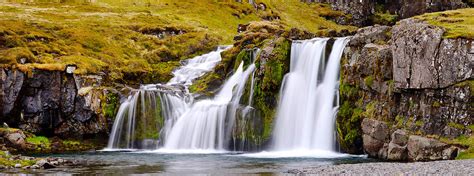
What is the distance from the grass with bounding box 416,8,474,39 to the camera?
39.0 m

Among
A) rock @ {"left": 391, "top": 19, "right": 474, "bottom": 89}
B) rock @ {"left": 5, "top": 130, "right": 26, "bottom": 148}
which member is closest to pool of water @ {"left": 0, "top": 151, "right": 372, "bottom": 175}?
rock @ {"left": 391, "top": 19, "right": 474, "bottom": 89}

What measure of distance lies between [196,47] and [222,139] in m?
32.4

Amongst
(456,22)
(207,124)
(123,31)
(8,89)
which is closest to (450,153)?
(456,22)

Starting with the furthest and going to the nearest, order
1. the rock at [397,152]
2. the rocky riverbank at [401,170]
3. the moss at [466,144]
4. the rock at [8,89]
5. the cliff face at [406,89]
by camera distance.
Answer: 1. the rock at [8,89]
2. the rock at [397,152]
3. the cliff face at [406,89]
4. the moss at [466,144]
5. the rocky riverbank at [401,170]

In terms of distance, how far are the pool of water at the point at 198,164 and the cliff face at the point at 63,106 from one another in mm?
10875

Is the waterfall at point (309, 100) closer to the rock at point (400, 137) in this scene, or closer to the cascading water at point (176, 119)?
the cascading water at point (176, 119)

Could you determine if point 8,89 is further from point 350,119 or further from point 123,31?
point 350,119

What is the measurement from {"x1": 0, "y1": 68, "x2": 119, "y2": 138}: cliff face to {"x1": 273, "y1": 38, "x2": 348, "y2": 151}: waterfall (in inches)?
755

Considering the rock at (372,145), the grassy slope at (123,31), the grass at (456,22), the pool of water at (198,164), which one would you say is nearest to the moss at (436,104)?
the grass at (456,22)

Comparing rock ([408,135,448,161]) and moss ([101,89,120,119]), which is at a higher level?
moss ([101,89,120,119])

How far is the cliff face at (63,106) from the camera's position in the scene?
55438 millimetres

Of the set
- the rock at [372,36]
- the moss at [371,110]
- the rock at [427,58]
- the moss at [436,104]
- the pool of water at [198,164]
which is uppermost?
the rock at [372,36]

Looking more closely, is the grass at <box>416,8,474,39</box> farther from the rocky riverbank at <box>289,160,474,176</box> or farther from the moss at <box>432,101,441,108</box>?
the rocky riverbank at <box>289,160,474,176</box>

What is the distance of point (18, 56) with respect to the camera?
186 ft
